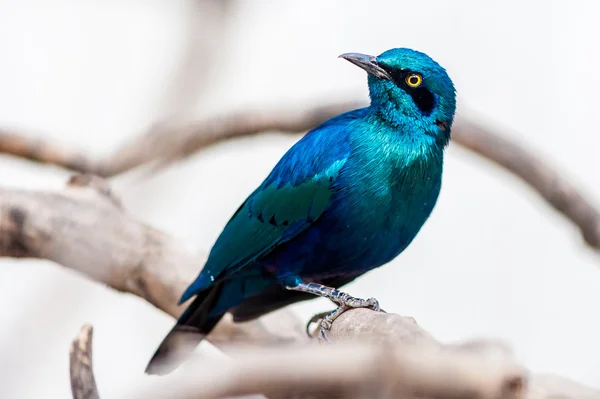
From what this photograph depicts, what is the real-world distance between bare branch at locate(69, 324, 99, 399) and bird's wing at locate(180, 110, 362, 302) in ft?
2.92

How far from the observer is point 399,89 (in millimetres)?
3936

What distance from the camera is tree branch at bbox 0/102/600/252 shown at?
18.1ft

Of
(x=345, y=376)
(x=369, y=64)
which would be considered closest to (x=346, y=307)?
(x=369, y=64)

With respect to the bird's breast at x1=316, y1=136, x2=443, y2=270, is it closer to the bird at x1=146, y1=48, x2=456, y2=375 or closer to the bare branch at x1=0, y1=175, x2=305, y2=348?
the bird at x1=146, y1=48, x2=456, y2=375

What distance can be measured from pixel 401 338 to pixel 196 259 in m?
2.88

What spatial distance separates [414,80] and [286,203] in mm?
851

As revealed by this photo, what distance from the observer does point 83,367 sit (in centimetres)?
329

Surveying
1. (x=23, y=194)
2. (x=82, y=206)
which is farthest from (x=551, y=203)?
(x=23, y=194)

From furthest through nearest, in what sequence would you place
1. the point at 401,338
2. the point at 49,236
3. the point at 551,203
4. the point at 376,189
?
1. the point at 551,203
2. the point at 49,236
3. the point at 376,189
4. the point at 401,338

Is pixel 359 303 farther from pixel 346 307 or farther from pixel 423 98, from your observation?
pixel 423 98

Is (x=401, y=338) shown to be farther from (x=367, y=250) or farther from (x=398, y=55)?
(x=398, y=55)

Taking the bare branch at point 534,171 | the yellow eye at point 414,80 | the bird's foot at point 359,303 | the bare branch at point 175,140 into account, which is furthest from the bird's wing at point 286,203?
the bare branch at point 534,171

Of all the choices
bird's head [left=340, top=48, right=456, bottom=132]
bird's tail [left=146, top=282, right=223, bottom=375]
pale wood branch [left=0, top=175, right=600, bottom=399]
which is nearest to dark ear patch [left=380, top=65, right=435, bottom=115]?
bird's head [left=340, top=48, right=456, bottom=132]

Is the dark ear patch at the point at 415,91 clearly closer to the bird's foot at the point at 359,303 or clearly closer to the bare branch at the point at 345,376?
the bird's foot at the point at 359,303
